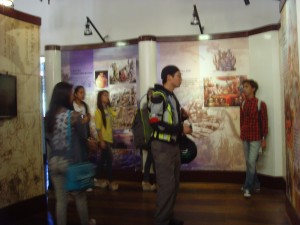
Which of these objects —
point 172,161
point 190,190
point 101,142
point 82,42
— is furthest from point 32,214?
point 82,42

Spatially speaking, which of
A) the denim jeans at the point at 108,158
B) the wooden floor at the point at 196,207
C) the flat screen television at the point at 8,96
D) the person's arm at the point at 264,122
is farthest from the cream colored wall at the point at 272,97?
the flat screen television at the point at 8,96

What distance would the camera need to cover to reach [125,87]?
270 inches

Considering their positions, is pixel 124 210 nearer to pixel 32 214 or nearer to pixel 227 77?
pixel 32 214

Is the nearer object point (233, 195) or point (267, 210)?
point (267, 210)

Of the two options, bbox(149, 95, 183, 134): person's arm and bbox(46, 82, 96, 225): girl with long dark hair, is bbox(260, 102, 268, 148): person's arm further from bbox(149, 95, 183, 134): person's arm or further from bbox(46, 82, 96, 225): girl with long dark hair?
bbox(46, 82, 96, 225): girl with long dark hair

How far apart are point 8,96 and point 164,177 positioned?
2.22 metres

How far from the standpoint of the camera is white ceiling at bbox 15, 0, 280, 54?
6.79 meters

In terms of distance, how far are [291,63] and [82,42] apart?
5.31 meters

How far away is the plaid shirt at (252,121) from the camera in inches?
211

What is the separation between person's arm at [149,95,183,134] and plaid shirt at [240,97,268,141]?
1994 millimetres

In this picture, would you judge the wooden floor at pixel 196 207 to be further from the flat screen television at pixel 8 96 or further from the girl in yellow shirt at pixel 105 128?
the flat screen television at pixel 8 96

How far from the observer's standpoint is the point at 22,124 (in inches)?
182

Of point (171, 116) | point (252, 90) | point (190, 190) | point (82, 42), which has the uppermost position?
point (82, 42)

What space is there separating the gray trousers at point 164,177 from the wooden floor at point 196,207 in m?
0.53
